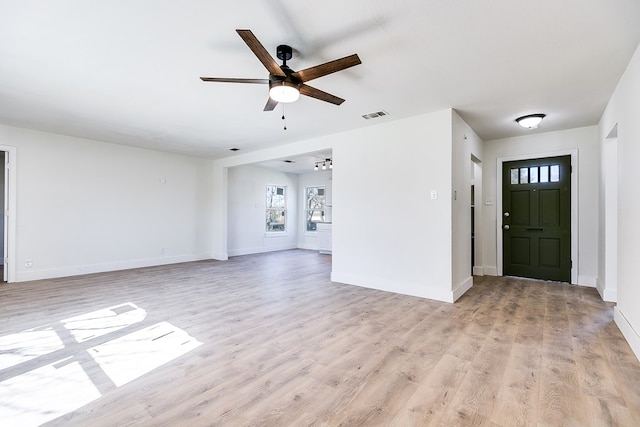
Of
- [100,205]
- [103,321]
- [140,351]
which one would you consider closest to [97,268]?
[100,205]

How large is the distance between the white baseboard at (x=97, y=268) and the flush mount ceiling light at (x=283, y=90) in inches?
213

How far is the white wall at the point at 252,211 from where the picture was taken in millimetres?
8328

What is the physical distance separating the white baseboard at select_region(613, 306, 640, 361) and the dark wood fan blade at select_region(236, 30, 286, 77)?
356cm

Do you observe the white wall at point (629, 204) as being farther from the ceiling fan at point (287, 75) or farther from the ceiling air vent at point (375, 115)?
the ceiling fan at point (287, 75)

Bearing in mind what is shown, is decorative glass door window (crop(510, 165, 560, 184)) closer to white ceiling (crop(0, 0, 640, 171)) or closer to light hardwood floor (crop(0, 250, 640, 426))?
white ceiling (crop(0, 0, 640, 171))

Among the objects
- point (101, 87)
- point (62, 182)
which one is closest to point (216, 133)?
point (101, 87)

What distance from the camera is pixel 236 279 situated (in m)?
5.27

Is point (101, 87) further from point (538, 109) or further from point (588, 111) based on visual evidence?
point (588, 111)

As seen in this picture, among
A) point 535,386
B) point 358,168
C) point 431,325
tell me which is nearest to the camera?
point 535,386

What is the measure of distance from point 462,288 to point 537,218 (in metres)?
2.21

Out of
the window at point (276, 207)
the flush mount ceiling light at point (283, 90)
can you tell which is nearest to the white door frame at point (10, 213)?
the flush mount ceiling light at point (283, 90)

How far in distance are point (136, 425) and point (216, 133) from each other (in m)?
4.43

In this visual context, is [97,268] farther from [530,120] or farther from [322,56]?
[530,120]

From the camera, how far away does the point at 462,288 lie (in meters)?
4.24
